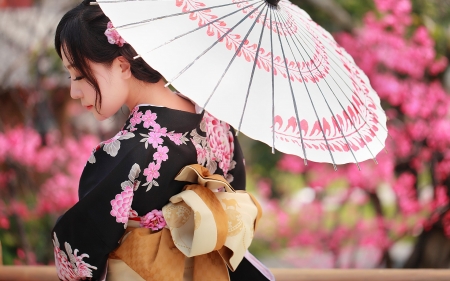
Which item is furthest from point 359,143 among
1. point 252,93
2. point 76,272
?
point 76,272

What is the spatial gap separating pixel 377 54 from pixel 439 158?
904mm

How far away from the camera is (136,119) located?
1.48 metres

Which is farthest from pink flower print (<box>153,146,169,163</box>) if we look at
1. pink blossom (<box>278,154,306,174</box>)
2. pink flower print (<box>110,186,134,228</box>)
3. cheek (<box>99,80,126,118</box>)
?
pink blossom (<box>278,154,306,174</box>)

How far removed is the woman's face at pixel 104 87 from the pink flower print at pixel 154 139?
176 mm

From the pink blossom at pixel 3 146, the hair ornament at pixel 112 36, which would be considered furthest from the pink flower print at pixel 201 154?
the pink blossom at pixel 3 146

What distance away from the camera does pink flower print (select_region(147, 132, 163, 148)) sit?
1421 mm

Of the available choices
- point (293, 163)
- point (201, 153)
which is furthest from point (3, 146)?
point (201, 153)

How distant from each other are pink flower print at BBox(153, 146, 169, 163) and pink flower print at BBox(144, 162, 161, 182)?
0.06 feet

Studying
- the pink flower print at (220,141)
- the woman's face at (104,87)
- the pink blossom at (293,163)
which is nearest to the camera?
the woman's face at (104,87)

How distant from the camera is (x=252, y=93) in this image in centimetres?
133

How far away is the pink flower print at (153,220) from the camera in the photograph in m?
1.46

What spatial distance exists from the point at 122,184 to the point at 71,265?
300mm

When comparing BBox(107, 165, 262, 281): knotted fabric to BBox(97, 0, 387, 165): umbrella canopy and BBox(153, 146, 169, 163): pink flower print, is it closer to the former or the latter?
BBox(153, 146, 169, 163): pink flower print

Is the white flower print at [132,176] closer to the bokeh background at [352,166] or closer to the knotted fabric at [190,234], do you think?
the knotted fabric at [190,234]
